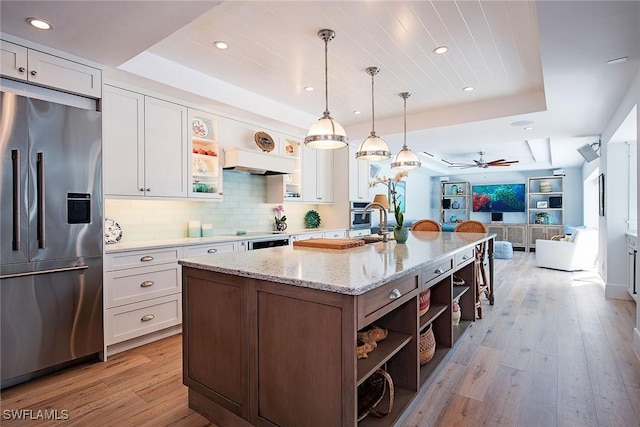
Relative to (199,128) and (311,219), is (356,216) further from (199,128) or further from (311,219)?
(199,128)

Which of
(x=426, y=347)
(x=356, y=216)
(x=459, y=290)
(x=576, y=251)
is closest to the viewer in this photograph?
(x=426, y=347)

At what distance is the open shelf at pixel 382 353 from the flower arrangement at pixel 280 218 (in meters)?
3.03

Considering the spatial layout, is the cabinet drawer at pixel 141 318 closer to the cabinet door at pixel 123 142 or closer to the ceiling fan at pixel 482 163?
the cabinet door at pixel 123 142

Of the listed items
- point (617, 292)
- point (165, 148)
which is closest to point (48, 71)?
point (165, 148)

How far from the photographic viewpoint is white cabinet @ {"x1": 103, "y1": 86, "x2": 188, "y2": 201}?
3.03 m

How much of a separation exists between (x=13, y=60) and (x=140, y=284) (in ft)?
6.07

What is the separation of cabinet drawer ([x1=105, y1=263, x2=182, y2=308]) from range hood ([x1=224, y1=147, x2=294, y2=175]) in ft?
4.56

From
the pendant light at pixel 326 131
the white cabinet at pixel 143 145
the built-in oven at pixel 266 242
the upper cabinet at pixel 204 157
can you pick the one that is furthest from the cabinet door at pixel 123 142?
the pendant light at pixel 326 131

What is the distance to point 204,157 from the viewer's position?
12.8ft

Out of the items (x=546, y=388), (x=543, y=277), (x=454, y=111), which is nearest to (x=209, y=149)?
(x=454, y=111)

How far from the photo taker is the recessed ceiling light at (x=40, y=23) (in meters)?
2.12

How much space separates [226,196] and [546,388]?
3690 mm

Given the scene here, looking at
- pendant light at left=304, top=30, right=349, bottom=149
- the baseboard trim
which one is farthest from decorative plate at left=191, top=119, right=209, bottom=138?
the baseboard trim

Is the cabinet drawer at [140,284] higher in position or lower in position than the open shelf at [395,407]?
higher
